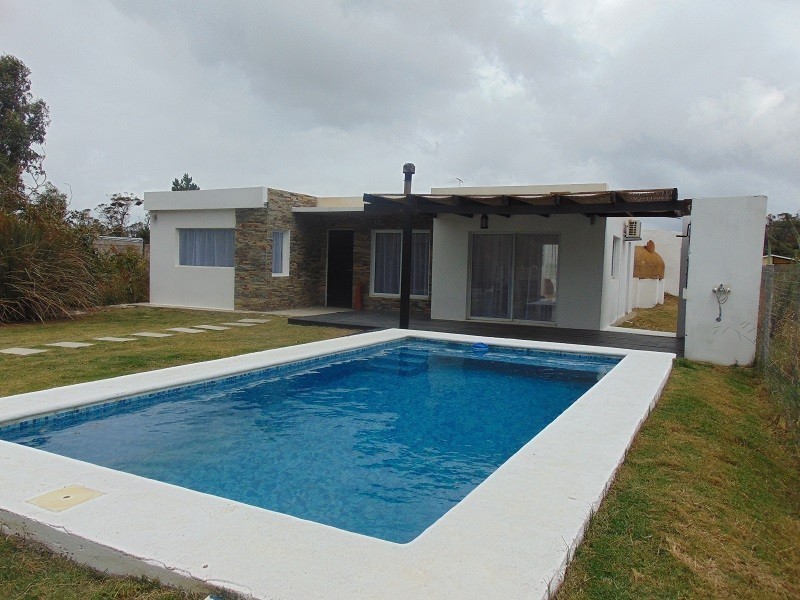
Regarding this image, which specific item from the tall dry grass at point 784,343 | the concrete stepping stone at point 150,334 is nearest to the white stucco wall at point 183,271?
the concrete stepping stone at point 150,334

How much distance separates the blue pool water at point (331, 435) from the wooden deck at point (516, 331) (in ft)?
9.22

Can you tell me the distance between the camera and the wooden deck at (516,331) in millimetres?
12832

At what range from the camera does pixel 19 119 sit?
31391 millimetres

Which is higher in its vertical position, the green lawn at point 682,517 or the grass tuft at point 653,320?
the grass tuft at point 653,320

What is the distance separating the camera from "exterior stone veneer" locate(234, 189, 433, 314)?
728 inches

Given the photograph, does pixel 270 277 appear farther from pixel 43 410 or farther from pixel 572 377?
pixel 43 410

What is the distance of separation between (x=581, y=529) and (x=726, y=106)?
16.6m

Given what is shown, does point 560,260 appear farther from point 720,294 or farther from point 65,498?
point 65,498

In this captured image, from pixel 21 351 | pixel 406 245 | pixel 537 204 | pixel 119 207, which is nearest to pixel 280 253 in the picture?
pixel 406 245

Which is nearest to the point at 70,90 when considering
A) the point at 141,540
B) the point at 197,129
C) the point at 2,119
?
the point at 197,129

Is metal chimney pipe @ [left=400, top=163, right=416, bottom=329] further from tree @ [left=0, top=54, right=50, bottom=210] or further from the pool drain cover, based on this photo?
tree @ [left=0, top=54, right=50, bottom=210]

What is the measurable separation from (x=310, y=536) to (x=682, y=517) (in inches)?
98.4

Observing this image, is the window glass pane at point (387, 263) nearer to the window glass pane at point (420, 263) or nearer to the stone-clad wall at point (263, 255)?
the window glass pane at point (420, 263)

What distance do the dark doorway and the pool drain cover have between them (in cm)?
1601
